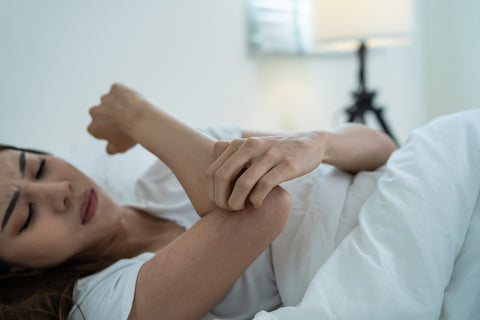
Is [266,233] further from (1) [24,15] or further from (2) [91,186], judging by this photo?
(1) [24,15]

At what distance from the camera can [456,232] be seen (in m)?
0.58

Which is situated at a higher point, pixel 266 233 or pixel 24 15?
pixel 24 15

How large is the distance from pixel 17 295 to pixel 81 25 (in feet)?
3.09

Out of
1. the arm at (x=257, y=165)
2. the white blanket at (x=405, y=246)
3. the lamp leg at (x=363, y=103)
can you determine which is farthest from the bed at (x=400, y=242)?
the lamp leg at (x=363, y=103)

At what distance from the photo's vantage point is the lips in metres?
0.83

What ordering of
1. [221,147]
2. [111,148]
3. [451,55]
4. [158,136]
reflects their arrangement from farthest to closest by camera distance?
1. [451,55]
2. [111,148]
3. [158,136]
4. [221,147]

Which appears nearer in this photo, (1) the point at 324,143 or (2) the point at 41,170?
(1) the point at 324,143

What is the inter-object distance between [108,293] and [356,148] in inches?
20.6

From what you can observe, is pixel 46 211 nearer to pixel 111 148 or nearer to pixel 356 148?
pixel 111 148

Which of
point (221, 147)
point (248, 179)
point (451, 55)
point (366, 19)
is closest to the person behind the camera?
point (248, 179)

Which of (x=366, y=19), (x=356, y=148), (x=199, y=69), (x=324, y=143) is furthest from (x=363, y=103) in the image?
(x=324, y=143)

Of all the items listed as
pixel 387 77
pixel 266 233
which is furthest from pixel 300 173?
pixel 387 77

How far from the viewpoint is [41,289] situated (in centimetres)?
78

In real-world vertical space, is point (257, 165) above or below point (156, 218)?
above
